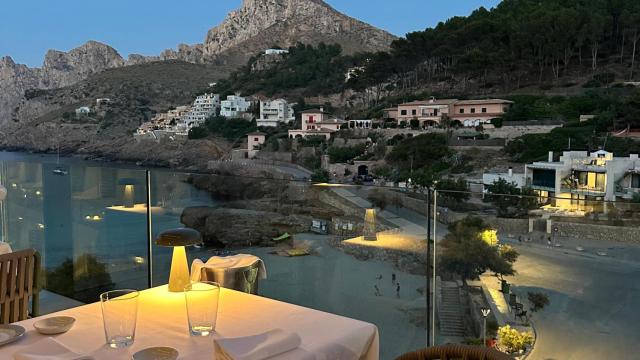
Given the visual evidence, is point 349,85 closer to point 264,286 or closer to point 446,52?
point 446,52

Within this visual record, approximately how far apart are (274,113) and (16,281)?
4374 cm

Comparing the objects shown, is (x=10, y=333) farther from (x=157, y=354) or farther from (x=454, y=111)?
(x=454, y=111)

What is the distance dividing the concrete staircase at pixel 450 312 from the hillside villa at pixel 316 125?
31.9 metres

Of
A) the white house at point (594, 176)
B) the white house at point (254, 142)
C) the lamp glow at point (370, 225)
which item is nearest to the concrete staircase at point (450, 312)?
the lamp glow at point (370, 225)

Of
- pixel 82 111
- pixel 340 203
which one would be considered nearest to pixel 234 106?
pixel 82 111

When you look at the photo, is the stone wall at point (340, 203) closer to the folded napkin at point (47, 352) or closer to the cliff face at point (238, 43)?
the folded napkin at point (47, 352)

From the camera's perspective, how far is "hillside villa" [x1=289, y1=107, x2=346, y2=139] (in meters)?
35.3

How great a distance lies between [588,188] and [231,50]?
82880 millimetres

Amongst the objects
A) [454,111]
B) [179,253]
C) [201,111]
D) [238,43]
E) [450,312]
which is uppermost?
[238,43]

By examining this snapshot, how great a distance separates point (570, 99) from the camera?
28.4 m

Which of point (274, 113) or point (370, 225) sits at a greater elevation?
point (274, 113)

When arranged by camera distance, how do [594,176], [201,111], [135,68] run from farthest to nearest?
[135,68], [201,111], [594,176]

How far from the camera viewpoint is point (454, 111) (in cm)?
3166

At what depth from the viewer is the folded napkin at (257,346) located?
3.51 ft
